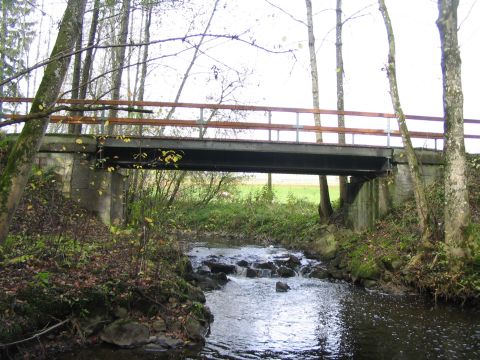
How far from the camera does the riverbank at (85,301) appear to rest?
6746 millimetres

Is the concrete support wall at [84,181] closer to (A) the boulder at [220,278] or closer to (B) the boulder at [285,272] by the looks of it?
(A) the boulder at [220,278]

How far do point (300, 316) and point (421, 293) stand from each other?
369cm

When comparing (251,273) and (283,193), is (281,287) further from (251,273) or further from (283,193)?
(283,193)

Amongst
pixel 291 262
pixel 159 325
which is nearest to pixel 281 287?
pixel 291 262

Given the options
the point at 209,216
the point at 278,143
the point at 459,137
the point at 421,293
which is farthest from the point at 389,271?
the point at 209,216

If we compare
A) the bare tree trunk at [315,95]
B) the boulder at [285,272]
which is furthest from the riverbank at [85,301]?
the bare tree trunk at [315,95]

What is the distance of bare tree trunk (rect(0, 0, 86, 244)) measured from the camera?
22.6 ft

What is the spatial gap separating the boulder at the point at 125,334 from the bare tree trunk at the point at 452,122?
7672 mm

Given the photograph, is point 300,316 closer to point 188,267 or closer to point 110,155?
point 188,267

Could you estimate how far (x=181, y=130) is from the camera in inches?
648

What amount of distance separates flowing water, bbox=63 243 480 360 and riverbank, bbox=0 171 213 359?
378 mm

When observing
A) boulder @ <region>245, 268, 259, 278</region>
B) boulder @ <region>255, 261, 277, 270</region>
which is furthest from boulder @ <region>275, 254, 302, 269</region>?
boulder @ <region>245, 268, 259, 278</region>

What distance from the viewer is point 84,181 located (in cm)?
1499

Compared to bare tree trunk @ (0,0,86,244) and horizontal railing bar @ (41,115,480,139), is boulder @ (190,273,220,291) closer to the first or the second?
horizontal railing bar @ (41,115,480,139)
